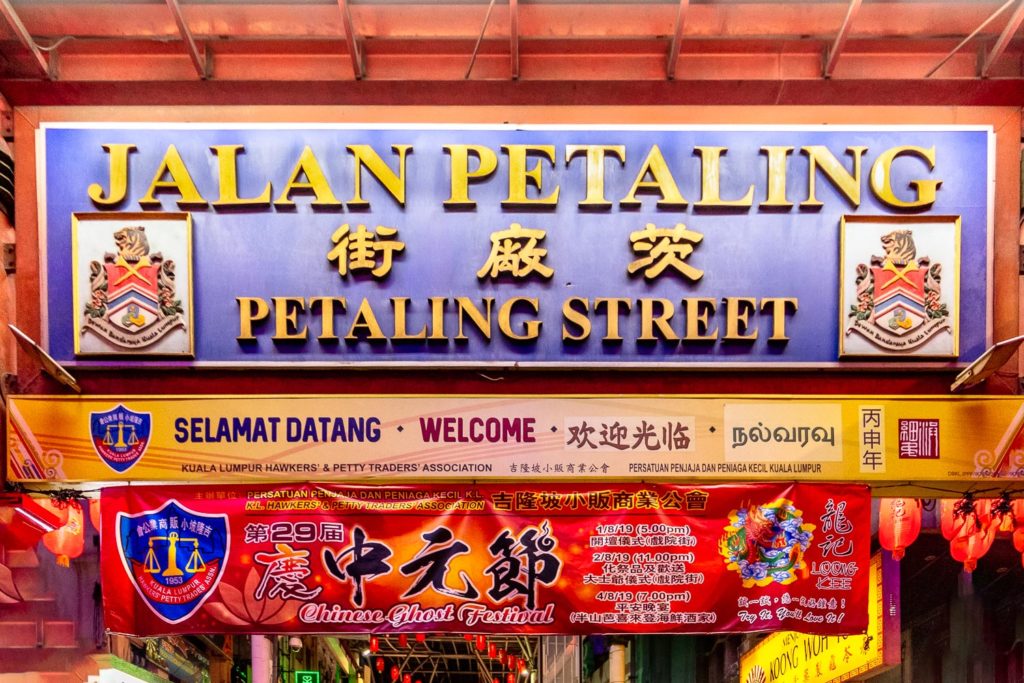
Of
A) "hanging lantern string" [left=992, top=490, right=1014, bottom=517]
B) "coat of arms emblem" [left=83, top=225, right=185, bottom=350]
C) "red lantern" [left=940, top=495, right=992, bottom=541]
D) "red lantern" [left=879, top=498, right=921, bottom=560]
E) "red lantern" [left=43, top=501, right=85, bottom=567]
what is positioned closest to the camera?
"coat of arms emblem" [left=83, top=225, right=185, bottom=350]

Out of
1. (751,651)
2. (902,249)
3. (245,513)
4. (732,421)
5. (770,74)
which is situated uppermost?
(770,74)

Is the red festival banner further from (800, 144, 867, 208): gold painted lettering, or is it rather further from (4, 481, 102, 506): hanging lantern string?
(800, 144, 867, 208): gold painted lettering

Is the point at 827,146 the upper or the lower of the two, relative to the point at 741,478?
upper

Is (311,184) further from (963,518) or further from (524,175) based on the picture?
(963,518)

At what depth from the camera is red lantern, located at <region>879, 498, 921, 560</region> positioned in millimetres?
8039

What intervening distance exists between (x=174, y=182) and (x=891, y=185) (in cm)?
492

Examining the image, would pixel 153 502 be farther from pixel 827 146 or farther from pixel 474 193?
pixel 827 146

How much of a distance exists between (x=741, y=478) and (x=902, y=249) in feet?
6.26

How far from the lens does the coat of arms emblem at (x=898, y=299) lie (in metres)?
6.65

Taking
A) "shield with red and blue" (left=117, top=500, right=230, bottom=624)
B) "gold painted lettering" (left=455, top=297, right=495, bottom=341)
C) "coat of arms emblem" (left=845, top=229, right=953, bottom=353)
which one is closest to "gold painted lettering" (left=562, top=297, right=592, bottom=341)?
"gold painted lettering" (left=455, top=297, right=495, bottom=341)

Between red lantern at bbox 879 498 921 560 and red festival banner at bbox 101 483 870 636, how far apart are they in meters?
1.66

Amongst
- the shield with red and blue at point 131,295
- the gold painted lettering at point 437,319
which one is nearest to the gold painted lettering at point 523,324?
the gold painted lettering at point 437,319

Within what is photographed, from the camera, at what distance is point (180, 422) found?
6.64 meters

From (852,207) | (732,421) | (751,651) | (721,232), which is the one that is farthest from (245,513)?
(751,651)
